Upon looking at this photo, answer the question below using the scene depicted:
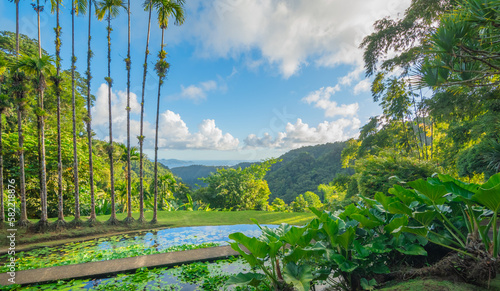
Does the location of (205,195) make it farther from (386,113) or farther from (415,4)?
(415,4)

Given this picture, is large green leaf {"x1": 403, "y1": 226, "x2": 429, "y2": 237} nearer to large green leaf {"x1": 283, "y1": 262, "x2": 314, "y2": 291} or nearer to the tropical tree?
large green leaf {"x1": 283, "y1": 262, "x2": 314, "y2": 291}

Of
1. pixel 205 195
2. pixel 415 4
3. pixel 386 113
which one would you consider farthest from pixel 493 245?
pixel 205 195

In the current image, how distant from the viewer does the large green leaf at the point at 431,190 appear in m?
1.54

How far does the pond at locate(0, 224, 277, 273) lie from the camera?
13.4 ft

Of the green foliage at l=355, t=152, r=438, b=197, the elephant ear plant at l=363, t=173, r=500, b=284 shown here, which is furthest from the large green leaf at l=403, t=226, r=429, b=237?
the green foliage at l=355, t=152, r=438, b=197

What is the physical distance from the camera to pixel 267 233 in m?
2.08

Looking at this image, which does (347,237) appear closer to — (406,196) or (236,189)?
(406,196)

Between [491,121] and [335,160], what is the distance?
19593 millimetres

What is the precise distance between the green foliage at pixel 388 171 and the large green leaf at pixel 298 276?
4554 millimetres

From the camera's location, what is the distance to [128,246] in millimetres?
4957

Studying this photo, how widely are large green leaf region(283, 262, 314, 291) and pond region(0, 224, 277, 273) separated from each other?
2.32 m

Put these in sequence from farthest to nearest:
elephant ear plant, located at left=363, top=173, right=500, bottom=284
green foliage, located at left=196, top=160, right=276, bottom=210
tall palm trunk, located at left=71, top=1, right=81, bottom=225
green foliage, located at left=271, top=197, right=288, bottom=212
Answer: green foliage, located at left=271, top=197, right=288, bottom=212
green foliage, located at left=196, top=160, right=276, bottom=210
tall palm trunk, located at left=71, top=1, right=81, bottom=225
elephant ear plant, located at left=363, top=173, right=500, bottom=284

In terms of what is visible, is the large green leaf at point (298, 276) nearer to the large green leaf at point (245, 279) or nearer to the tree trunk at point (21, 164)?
the large green leaf at point (245, 279)

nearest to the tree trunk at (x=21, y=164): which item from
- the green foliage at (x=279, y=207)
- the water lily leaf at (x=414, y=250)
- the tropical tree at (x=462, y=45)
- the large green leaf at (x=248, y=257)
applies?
the large green leaf at (x=248, y=257)
